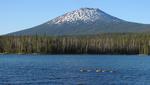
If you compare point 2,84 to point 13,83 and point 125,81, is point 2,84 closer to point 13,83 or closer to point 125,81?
point 13,83

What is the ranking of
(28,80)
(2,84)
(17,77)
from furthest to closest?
1. (17,77)
2. (28,80)
3. (2,84)

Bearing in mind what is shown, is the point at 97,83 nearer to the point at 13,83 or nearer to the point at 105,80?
the point at 105,80

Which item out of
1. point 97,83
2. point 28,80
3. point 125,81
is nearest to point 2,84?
point 28,80

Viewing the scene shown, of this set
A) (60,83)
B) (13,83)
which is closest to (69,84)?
(60,83)

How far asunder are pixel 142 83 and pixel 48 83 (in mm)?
12247

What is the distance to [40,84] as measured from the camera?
62.5 metres

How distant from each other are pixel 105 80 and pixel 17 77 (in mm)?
12987

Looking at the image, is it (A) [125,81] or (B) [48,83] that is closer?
(B) [48,83]

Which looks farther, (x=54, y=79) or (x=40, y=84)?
(x=54, y=79)

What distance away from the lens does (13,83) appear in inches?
2507

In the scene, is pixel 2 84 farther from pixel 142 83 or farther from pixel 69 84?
pixel 142 83

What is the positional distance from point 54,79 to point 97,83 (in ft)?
25.4

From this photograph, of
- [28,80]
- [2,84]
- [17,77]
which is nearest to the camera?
[2,84]

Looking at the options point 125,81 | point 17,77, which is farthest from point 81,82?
point 17,77
